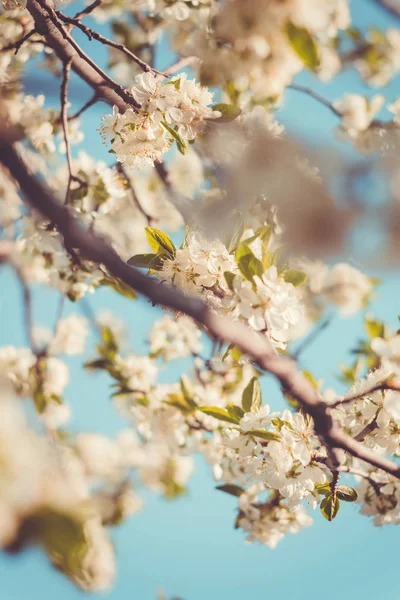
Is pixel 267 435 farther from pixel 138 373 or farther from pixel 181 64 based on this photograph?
pixel 181 64

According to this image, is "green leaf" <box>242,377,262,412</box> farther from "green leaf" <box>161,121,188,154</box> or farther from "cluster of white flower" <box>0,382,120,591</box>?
"cluster of white flower" <box>0,382,120,591</box>

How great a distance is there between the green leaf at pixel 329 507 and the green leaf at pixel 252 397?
326 millimetres

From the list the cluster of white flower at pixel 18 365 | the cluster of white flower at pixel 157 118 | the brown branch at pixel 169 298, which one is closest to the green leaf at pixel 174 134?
the cluster of white flower at pixel 157 118

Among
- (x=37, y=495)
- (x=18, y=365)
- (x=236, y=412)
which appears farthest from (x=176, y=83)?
(x=18, y=365)

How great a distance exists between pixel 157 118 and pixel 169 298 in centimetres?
83

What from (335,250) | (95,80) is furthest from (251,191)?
(95,80)

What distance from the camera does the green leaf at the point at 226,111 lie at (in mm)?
1319

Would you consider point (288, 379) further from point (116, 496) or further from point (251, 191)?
point (116, 496)

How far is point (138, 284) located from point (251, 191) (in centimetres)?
55

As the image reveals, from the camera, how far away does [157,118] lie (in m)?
1.27

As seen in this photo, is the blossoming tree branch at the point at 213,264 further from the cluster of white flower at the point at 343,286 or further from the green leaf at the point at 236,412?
the cluster of white flower at the point at 343,286

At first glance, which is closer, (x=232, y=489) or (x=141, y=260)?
(x=141, y=260)

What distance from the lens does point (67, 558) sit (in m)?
0.45

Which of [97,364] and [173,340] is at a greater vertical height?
[173,340]
